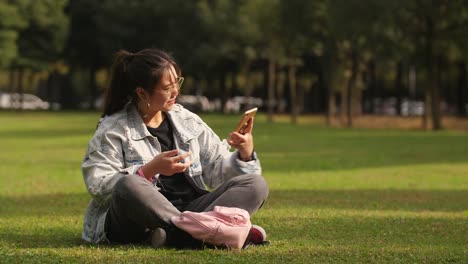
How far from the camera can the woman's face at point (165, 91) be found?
9844 millimetres

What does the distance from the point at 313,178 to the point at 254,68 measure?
6181cm

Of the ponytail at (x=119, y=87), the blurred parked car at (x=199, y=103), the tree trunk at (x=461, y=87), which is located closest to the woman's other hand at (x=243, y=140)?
the ponytail at (x=119, y=87)

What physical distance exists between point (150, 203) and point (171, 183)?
82cm

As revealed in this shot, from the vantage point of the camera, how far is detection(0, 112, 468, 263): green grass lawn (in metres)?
9.34

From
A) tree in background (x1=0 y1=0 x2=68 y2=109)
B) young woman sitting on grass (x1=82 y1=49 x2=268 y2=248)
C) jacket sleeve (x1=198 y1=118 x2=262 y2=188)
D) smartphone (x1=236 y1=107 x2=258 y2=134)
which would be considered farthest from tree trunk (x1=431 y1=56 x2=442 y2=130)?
smartphone (x1=236 y1=107 x2=258 y2=134)

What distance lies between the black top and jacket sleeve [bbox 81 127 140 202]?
1.21ft

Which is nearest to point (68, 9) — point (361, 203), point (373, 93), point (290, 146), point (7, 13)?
point (7, 13)

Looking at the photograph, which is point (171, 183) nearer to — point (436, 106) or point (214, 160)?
point (214, 160)

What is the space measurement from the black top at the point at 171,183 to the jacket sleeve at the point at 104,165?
37cm

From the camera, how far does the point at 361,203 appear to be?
616 inches

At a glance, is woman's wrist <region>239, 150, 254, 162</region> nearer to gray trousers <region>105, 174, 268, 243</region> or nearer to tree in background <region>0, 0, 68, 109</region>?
gray trousers <region>105, 174, 268, 243</region>

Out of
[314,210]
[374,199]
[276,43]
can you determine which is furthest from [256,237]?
[276,43]

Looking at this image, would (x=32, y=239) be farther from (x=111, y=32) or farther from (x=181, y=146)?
(x=111, y=32)

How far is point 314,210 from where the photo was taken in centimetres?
1422
